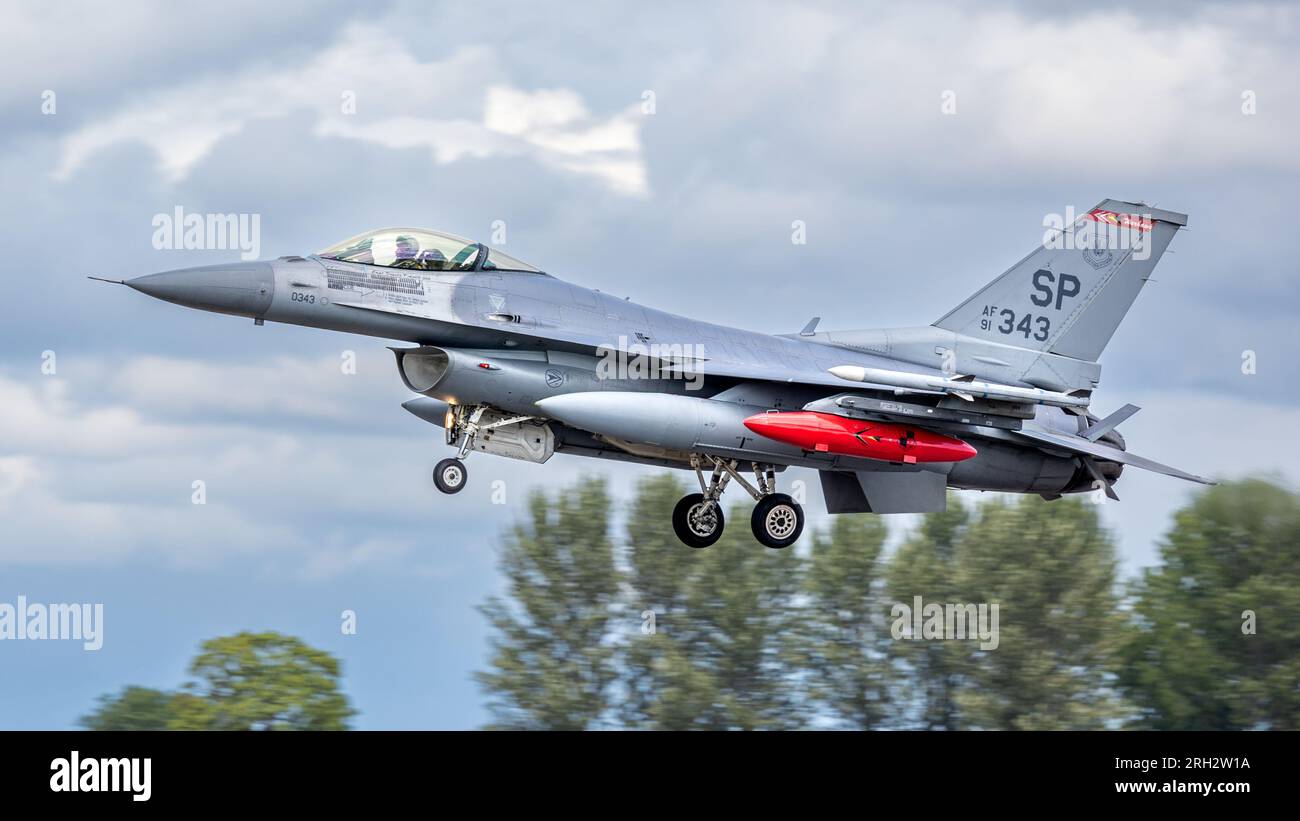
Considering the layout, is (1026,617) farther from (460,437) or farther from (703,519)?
(460,437)

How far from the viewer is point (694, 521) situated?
2144 cm

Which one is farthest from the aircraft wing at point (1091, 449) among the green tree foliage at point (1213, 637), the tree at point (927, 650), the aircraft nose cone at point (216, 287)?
the tree at point (927, 650)

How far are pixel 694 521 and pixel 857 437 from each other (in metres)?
2.47

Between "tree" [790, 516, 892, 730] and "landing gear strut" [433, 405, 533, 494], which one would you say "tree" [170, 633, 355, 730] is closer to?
Answer: "tree" [790, 516, 892, 730]

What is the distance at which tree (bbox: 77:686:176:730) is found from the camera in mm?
44234

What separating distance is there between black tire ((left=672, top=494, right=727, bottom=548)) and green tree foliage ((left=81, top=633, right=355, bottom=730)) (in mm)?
18017

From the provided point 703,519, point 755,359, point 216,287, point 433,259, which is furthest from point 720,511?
point 216,287

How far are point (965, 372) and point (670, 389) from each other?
4.11 metres

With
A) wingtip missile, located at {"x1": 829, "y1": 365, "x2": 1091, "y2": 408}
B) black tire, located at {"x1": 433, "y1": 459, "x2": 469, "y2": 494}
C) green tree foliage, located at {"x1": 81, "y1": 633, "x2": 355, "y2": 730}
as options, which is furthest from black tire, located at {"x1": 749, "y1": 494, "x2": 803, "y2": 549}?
green tree foliage, located at {"x1": 81, "y1": 633, "x2": 355, "y2": 730}

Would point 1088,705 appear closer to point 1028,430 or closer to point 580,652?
point 580,652
